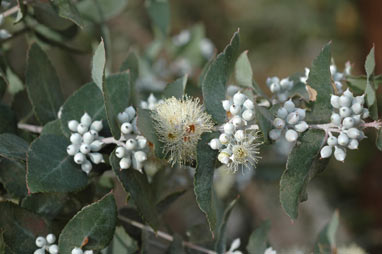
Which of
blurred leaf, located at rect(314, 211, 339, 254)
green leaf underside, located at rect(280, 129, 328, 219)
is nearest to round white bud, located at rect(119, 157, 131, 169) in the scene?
green leaf underside, located at rect(280, 129, 328, 219)

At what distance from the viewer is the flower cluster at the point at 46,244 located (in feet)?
3.04

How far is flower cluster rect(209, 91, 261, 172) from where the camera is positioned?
883mm

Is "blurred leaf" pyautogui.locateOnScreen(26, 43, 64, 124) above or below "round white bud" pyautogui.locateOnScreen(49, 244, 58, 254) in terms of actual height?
above

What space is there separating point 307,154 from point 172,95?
1.04ft

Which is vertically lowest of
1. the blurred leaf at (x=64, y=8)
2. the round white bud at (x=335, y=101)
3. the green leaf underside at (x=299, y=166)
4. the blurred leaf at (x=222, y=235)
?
the blurred leaf at (x=222, y=235)

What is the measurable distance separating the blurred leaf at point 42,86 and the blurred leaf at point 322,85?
24.1 inches

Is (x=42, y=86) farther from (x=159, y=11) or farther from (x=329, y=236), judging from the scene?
(x=329, y=236)

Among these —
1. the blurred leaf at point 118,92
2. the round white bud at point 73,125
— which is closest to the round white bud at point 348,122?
the blurred leaf at point 118,92

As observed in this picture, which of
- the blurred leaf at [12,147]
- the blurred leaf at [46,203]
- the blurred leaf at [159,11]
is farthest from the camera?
the blurred leaf at [159,11]

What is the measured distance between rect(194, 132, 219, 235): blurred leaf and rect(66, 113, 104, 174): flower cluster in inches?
8.3

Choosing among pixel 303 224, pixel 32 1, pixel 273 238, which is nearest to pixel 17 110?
pixel 32 1

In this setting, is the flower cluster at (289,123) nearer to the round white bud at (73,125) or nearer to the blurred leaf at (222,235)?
the blurred leaf at (222,235)

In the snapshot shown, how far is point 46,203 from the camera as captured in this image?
100 cm

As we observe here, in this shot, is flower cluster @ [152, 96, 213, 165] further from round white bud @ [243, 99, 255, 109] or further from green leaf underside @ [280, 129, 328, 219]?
green leaf underside @ [280, 129, 328, 219]
